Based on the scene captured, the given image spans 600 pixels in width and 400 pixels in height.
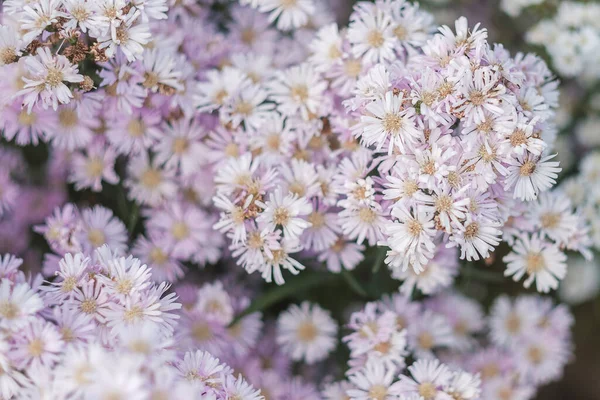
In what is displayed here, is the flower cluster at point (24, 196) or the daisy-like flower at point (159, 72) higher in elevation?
the daisy-like flower at point (159, 72)

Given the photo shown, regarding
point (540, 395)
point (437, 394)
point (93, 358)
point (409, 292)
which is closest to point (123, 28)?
point (93, 358)

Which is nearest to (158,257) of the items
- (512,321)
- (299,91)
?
(299,91)

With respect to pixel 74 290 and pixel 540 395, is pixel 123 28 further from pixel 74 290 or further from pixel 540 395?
pixel 540 395

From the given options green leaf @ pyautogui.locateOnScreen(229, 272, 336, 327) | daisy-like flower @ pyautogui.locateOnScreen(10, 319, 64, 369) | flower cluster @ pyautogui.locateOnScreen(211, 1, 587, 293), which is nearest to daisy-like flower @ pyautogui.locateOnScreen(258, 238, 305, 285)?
flower cluster @ pyautogui.locateOnScreen(211, 1, 587, 293)

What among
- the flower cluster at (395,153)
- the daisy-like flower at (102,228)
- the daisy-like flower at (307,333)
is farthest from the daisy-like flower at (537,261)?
the daisy-like flower at (102,228)

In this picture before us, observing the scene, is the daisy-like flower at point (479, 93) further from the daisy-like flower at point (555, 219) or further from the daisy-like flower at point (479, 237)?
the daisy-like flower at point (555, 219)

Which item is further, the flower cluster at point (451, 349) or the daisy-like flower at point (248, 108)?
the daisy-like flower at point (248, 108)

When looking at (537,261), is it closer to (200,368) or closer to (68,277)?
(200,368)
